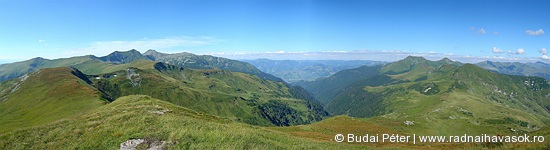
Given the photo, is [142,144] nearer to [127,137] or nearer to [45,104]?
[127,137]

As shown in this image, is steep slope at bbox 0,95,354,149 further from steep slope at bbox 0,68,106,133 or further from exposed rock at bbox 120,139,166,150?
steep slope at bbox 0,68,106,133

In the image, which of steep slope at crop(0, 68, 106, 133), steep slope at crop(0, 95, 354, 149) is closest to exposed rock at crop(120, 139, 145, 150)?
steep slope at crop(0, 95, 354, 149)

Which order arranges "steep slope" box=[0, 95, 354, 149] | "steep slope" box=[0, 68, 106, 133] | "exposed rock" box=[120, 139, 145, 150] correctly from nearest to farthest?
1. "exposed rock" box=[120, 139, 145, 150]
2. "steep slope" box=[0, 95, 354, 149]
3. "steep slope" box=[0, 68, 106, 133]

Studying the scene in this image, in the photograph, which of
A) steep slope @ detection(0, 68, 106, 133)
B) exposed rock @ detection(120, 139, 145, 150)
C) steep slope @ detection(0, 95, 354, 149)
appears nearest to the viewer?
exposed rock @ detection(120, 139, 145, 150)

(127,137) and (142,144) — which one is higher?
(127,137)

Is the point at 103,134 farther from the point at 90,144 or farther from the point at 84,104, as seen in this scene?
the point at 84,104

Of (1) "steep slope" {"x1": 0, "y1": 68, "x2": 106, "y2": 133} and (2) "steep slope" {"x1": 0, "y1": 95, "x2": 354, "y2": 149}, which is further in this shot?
(1) "steep slope" {"x1": 0, "y1": 68, "x2": 106, "y2": 133}

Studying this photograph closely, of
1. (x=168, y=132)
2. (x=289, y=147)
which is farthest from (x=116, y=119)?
(x=289, y=147)

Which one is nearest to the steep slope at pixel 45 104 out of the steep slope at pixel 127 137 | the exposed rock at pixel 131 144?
the steep slope at pixel 127 137

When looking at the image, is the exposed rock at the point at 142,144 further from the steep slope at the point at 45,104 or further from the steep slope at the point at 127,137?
the steep slope at the point at 45,104

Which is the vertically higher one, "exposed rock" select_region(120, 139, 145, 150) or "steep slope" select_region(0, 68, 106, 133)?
"exposed rock" select_region(120, 139, 145, 150)

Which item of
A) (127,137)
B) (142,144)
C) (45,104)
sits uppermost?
(127,137)

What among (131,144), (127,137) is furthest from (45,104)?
(131,144)

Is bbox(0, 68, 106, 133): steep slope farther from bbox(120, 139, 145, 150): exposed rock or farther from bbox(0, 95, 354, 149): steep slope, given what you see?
bbox(120, 139, 145, 150): exposed rock
